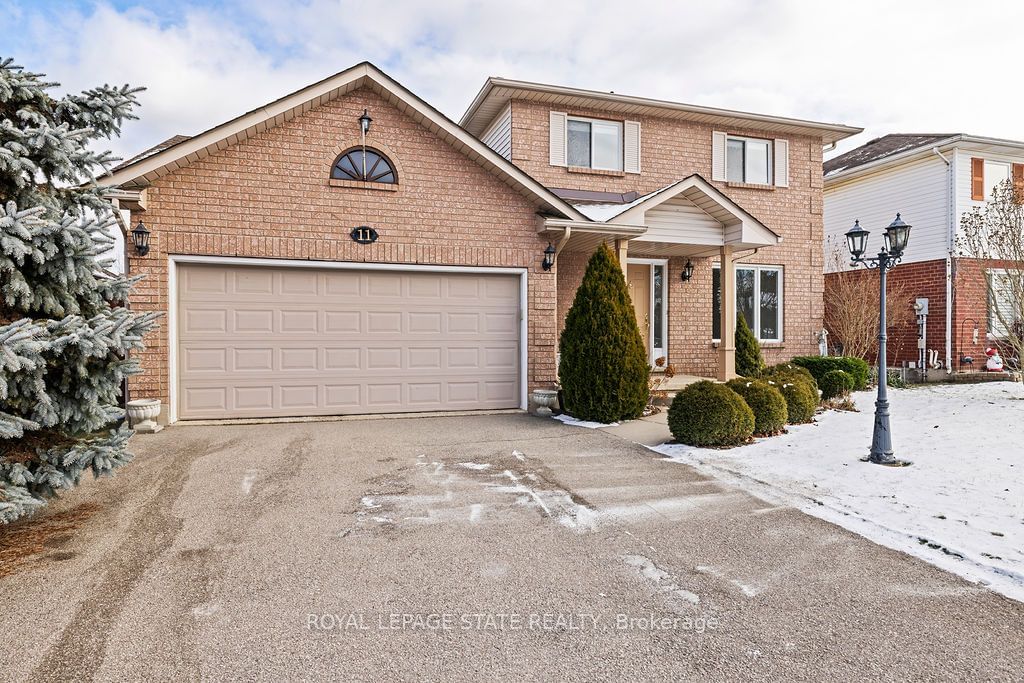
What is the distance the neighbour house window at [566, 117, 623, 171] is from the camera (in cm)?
1286

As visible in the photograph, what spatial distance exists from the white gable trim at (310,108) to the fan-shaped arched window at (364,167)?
840 millimetres

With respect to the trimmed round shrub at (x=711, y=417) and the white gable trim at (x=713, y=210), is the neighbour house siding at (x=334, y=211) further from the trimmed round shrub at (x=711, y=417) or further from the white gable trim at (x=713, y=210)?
the trimmed round shrub at (x=711, y=417)

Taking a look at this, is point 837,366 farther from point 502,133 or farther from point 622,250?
point 502,133

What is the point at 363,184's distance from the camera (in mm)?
9430

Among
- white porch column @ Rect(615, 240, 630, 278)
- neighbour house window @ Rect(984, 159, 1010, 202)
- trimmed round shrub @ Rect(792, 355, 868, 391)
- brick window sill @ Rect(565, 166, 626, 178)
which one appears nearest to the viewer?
white porch column @ Rect(615, 240, 630, 278)

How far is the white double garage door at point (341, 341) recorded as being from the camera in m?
8.90

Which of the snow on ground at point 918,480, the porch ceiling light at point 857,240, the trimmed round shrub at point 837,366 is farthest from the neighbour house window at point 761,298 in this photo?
the porch ceiling light at point 857,240

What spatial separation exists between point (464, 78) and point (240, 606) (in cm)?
1525

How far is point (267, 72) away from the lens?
1378 centimetres

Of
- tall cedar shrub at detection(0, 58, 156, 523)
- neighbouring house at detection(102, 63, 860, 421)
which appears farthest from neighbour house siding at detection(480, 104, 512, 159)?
tall cedar shrub at detection(0, 58, 156, 523)

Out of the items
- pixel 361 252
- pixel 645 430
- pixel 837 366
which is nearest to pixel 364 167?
pixel 361 252

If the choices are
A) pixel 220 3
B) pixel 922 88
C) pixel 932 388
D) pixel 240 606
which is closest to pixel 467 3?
Answer: pixel 220 3

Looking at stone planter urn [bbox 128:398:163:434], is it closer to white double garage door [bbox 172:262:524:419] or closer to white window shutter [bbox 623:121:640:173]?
white double garage door [bbox 172:262:524:419]

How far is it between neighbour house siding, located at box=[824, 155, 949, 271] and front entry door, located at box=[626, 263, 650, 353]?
777 cm
